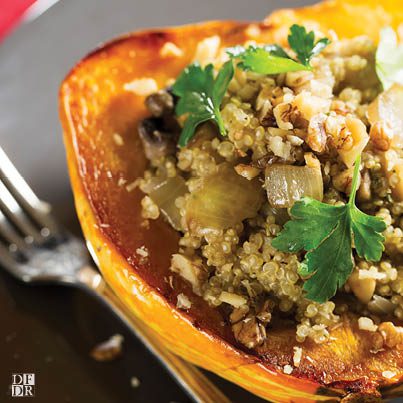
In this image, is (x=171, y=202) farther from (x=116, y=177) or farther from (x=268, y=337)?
(x=268, y=337)

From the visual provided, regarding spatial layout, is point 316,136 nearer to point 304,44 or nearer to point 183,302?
point 304,44

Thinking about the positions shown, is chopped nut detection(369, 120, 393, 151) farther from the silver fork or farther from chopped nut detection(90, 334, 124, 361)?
chopped nut detection(90, 334, 124, 361)

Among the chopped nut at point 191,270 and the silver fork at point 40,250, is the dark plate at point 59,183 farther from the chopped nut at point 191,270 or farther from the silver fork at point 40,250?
the chopped nut at point 191,270

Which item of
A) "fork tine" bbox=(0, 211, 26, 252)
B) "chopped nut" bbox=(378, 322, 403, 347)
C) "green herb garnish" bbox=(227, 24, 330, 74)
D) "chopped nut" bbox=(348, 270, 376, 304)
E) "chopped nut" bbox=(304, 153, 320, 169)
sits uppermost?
"green herb garnish" bbox=(227, 24, 330, 74)

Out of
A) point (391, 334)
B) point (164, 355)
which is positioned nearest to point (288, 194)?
point (391, 334)

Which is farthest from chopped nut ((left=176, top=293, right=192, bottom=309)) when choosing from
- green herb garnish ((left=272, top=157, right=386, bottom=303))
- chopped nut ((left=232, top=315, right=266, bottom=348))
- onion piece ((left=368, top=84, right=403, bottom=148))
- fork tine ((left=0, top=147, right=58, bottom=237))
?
fork tine ((left=0, top=147, right=58, bottom=237))

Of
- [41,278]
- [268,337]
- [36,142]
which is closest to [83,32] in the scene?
[36,142]

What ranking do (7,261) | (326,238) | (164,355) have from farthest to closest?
(7,261), (164,355), (326,238)
